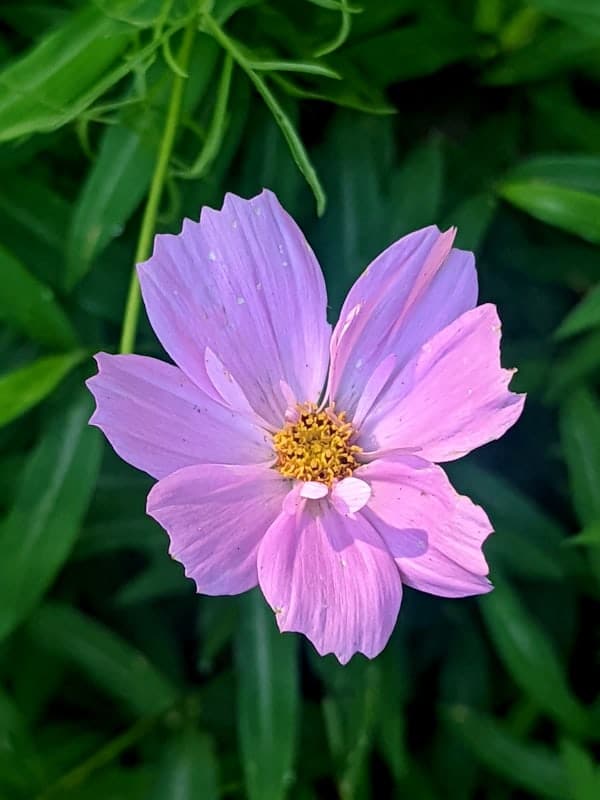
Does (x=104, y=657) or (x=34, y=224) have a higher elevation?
(x=34, y=224)

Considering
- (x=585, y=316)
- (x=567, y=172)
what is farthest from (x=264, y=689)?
(x=567, y=172)

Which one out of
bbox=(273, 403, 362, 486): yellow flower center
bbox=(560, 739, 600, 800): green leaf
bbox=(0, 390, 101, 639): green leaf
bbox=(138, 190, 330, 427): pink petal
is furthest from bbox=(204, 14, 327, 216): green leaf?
bbox=(560, 739, 600, 800): green leaf

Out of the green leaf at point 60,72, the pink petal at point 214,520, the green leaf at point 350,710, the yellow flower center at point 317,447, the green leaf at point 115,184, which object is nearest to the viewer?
the pink petal at point 214,520

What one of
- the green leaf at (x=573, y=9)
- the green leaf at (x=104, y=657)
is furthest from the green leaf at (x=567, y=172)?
the green leaf at (x=104, y=657)

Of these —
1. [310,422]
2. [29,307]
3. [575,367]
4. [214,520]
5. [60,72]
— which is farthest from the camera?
[575,367]

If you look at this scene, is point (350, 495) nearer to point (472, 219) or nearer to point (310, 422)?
point (310, 422)

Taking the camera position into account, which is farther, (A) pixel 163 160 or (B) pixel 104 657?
(B) pixel 104 657

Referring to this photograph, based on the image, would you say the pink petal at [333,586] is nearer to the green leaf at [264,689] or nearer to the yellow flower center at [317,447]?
the yellow flower center at [317,447]
